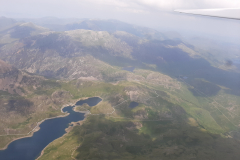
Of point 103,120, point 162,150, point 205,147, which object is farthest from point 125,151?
Result: point 205,147

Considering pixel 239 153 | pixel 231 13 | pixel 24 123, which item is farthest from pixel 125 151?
pixel 231 13

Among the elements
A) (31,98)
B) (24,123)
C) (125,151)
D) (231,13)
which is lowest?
(125,151)

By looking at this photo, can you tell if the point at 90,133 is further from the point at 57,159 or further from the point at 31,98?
the point at 31,98

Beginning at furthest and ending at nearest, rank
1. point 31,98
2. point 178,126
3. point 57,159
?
point 31,98 → point 178,126 → point 57,159

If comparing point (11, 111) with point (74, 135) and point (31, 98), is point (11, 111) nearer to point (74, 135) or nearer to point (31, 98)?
point (31, 98)

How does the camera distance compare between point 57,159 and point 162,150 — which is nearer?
point 57,159

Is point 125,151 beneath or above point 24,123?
beneath

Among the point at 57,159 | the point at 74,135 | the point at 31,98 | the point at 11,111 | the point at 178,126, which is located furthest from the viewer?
the point at 31,98
